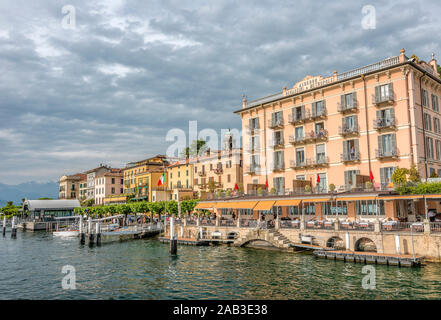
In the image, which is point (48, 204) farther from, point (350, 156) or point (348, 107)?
point (348, 107)

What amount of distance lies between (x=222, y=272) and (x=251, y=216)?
22.2 metres

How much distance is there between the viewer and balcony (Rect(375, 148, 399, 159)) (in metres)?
37.3

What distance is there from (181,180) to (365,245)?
167ft

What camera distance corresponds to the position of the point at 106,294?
859 inches

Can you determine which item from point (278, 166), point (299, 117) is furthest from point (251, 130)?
point (299, 117)

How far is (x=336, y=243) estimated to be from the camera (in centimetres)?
3388

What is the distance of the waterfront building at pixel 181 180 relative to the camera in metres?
73.9

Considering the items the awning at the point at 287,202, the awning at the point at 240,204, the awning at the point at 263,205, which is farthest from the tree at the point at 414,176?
the awning at the point at 240,204

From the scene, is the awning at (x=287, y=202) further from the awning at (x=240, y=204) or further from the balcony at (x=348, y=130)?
the balcony at (x=348, y=130)
